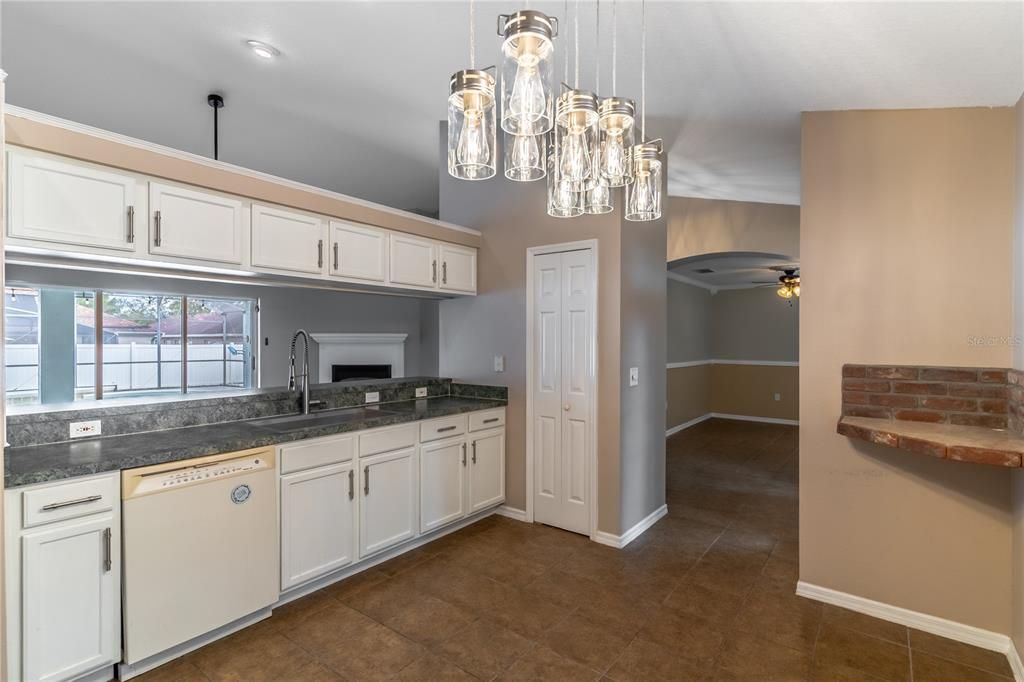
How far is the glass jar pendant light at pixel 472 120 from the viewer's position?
129 cm

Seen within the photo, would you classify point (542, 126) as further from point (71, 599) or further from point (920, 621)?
point (920, 621)

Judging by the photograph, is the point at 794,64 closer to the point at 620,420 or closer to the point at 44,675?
the point at 620,420

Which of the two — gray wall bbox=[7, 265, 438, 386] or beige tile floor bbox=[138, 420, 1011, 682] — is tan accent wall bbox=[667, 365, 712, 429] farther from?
beige tile floor bbox=[138, 420, 1011, 682]

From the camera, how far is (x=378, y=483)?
3.04 m

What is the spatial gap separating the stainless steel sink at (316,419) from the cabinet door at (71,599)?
2.90 ft

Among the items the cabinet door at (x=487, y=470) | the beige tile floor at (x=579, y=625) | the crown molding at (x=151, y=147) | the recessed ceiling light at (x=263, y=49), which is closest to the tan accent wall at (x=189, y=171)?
the crown molding at (x=151, y=147)

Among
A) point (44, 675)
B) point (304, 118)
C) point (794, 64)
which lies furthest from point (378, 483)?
point (794, 64)

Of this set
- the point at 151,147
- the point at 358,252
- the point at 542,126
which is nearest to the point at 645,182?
the point at 542,126

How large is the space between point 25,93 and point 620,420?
4.47m

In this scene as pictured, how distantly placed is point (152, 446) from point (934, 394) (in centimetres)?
370

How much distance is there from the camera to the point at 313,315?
680cm

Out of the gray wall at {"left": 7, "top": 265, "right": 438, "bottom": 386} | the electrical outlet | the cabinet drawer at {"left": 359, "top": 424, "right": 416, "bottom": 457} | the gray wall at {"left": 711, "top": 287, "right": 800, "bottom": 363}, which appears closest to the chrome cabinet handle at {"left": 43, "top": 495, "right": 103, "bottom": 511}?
the electrical outlet

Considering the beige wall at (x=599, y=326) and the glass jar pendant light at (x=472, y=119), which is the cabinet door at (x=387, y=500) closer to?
the beige wall at (x=599, y=326)

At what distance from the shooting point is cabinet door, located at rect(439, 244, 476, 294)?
3.82 meters
